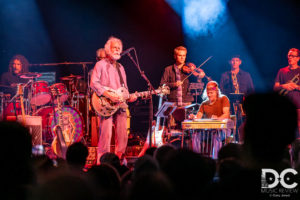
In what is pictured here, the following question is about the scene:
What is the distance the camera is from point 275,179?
2.21 metres

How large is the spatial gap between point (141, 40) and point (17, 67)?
3896 mm

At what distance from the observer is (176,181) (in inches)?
87.6

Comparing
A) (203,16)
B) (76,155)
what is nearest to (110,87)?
(76,155)

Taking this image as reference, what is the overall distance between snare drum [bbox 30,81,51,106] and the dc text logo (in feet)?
27.2

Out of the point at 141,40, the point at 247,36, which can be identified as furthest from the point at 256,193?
the point at 141,40

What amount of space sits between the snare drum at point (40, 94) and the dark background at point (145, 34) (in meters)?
2.33

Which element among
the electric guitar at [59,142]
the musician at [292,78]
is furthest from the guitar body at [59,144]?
the musician at [292,78]

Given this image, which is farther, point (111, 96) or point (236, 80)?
point (236, 80)

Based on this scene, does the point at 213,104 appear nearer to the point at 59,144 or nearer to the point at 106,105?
the point at 106,105

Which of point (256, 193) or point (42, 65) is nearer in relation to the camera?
point (256, 193)

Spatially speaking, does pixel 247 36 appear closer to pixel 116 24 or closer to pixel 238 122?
pixel 238 122

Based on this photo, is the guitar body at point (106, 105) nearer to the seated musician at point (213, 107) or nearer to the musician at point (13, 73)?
the seated musician at point (213, 107)

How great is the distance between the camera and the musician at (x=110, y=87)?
22.5ft

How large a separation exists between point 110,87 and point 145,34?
497cm
